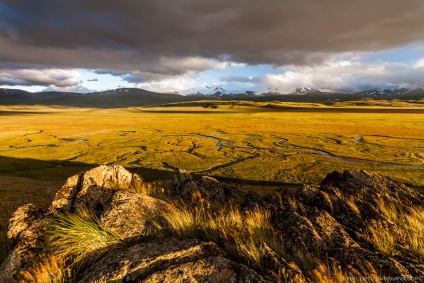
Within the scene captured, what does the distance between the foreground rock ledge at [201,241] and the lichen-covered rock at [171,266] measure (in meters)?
0.02

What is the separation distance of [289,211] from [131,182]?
980 centimetres

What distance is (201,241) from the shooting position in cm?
745

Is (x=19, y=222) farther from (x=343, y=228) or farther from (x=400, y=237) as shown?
(x=400, y=237)

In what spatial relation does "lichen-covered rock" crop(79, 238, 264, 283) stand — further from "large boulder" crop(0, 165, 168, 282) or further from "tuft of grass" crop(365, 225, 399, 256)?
"tuft of grass" crop(365, 225, 399, 256)

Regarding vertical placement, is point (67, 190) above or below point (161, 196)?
above

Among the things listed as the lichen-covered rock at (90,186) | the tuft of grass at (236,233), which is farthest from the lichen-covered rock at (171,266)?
the lichen-covered rock at (90,186)

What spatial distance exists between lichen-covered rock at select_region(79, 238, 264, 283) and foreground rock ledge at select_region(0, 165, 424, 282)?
0.8 inches

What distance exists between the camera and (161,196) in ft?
45.5

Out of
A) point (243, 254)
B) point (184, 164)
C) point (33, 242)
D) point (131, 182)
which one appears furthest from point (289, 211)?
point (184, 164)

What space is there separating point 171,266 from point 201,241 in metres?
1.20

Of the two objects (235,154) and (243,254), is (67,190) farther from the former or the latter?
(235,154)

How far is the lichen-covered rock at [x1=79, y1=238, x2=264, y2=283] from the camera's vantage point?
6.23 metres

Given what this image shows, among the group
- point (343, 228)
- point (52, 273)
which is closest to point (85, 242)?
point (52, 273)

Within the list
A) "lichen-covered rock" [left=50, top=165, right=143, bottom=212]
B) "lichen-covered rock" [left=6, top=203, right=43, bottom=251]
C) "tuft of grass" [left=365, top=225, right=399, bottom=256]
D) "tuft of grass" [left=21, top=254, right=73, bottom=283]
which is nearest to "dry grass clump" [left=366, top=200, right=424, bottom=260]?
"tuft of grass" [left=365, top=225, right=399, bottom=256]
